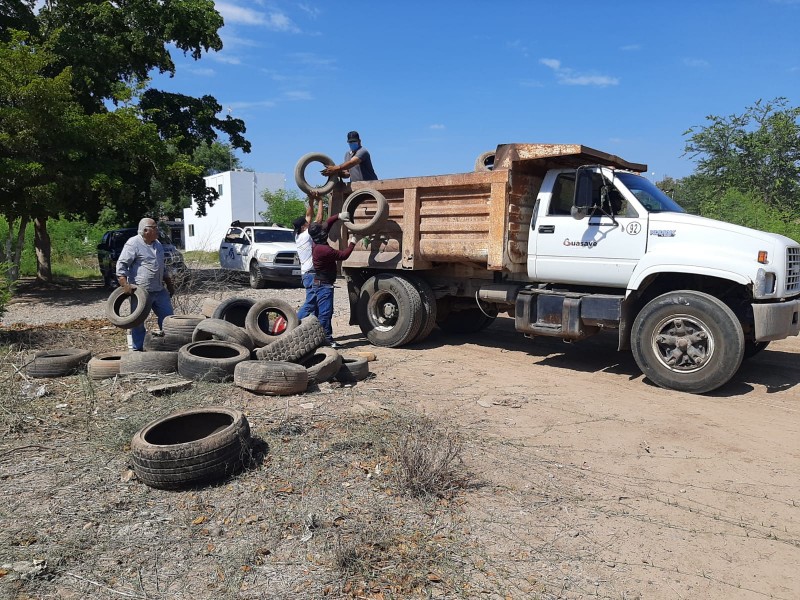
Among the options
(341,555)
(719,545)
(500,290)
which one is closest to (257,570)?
(341,555)

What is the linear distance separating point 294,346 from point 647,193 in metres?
4.50

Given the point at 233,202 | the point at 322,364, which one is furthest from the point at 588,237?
the point at 233,202

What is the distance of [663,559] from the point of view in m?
3.41

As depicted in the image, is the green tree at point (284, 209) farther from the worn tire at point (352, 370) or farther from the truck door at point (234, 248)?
the worn tire at point (352, 370)

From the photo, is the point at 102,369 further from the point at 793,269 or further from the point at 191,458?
the point at 793,269

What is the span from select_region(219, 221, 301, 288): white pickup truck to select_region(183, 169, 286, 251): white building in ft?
105

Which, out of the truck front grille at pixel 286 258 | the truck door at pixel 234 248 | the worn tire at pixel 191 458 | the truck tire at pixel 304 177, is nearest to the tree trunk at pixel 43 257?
the truck door at pixel 234 248

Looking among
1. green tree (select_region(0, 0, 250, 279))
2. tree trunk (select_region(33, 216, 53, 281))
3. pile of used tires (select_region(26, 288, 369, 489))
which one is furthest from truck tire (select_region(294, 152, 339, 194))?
tree trunk (select_region(33, 216, 53, 281))

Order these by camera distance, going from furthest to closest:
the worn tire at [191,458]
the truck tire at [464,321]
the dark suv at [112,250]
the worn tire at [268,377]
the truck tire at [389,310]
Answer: the dark suv at [112,250], the truck tire at [464,321], the truck tire at [389,310], the worn tire at [268,377], the worn tire at [191,458]

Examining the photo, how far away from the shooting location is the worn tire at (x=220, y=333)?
22.4 ft

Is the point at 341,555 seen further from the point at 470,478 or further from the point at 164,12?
the point at 164,12

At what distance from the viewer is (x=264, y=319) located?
26.3ft

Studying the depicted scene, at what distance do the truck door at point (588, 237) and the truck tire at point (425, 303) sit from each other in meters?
1.65

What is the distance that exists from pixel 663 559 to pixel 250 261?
1558cm
